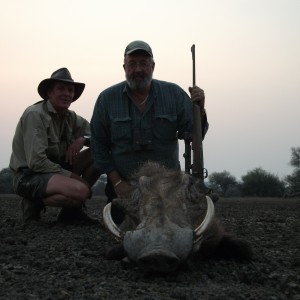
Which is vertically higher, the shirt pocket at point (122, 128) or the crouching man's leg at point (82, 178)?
the shirt pocket at point (122, 128)

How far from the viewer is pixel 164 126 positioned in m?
6.05

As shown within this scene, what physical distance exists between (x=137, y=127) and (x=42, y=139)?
1197mm

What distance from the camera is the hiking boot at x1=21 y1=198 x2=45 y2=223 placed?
22.5ft

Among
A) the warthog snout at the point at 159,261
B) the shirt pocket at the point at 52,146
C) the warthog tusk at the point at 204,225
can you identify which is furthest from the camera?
the shirt pocket at the point at 52,146

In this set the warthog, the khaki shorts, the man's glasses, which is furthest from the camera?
the khaki shorts

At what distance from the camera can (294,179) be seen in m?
40.0

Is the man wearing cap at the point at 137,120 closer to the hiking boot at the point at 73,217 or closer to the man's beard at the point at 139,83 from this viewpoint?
the man's beard at the point at 139,83

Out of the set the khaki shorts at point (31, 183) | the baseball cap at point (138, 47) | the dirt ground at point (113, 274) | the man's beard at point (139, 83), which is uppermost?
the baseball cap at point (138, 47)

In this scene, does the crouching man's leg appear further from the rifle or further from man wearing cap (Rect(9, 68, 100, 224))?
the rifle

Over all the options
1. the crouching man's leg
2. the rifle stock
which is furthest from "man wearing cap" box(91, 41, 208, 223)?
the crouching man's leg

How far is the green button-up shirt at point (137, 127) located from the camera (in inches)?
236

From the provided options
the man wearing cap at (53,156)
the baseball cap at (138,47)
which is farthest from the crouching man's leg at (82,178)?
the baseball cap at (138,47)

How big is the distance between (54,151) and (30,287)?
3.34 m

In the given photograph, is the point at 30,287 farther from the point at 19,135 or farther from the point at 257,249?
the point at 19,135
